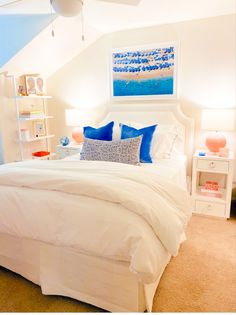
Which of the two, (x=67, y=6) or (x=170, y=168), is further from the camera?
(x=170, y=168)

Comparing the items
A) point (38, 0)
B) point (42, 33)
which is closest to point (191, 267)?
point (38, 0)

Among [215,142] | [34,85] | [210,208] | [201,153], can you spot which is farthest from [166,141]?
[34,85]

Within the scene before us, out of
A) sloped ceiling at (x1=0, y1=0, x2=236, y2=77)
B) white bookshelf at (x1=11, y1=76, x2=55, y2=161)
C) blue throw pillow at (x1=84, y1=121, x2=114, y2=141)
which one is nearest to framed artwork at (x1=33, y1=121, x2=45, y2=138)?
white bookshelf at (x1=11, y1=76, x2=55, y2=161)

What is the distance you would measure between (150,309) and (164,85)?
268 cm

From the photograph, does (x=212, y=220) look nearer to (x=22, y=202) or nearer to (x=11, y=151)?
(x=22, y=202)

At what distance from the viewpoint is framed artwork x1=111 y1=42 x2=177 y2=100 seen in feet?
10.9

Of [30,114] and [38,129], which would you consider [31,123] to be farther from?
[30,114]

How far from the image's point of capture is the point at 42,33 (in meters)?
3.09

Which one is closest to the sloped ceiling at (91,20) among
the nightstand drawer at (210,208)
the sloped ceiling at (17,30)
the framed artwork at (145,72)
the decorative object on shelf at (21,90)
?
the sloped ceiling at (17,30)

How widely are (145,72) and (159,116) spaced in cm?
66

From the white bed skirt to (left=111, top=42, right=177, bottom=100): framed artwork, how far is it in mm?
2422

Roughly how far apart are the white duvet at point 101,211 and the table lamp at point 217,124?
123cm

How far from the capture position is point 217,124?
2834 millimetres

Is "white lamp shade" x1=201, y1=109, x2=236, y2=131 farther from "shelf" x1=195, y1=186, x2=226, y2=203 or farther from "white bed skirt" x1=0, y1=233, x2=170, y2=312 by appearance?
"white bed skirt" x1=0, y1=233, x2=170, y2=312
